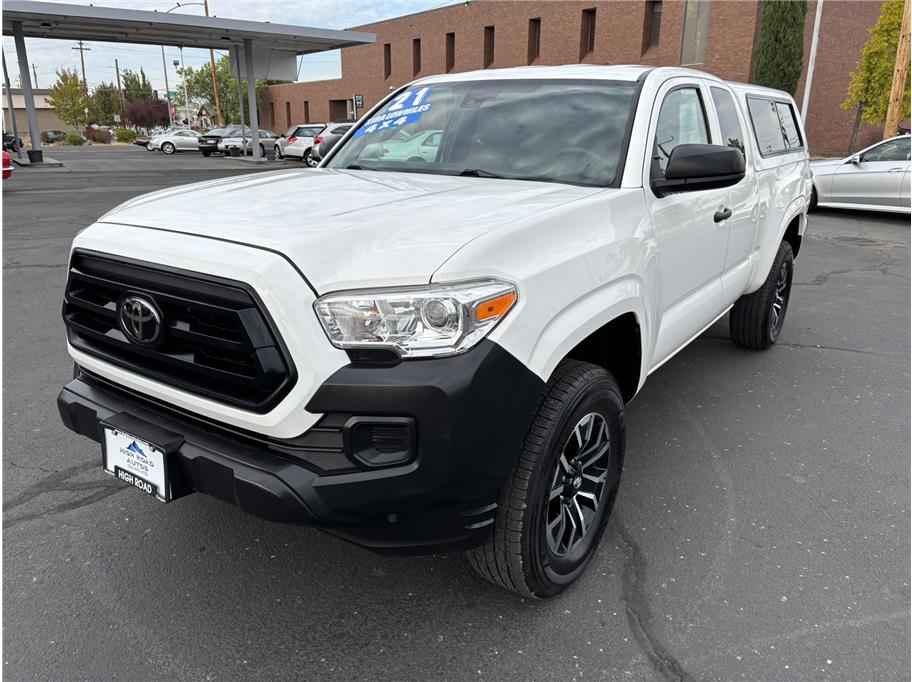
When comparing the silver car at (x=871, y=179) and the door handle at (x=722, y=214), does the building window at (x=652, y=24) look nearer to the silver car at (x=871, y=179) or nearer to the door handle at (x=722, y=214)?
the silver car at (x=871, y=179)

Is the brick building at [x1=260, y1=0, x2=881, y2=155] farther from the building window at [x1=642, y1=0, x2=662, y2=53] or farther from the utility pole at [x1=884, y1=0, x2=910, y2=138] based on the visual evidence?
the utility pole at [x1=884, y1=0, x2=910, y2=138]

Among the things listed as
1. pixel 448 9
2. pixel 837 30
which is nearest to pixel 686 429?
pixel 837 30

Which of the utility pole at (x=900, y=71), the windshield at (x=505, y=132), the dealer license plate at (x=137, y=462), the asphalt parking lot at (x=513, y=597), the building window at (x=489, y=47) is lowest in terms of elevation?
the asphalt parking lot at (x=513, y=597)

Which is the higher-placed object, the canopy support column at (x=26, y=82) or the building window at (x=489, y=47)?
the building window at (x=489, y=47)

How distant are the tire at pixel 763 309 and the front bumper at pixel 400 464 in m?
3.51

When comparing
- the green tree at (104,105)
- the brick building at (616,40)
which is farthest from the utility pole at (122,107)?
the brick building at (616,40)

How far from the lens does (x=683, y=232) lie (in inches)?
124

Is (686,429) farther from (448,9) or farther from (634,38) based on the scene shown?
(448,9)

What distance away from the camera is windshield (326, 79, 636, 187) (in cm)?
309

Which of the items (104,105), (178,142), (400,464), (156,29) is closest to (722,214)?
(400,464)

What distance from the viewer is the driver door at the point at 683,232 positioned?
300cm

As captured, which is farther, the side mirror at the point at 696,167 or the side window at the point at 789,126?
the side window at the point at 789,126

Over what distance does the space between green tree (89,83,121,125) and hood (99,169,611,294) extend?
88706 millimetres

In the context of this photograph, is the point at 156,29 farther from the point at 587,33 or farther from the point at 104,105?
the point at 104,105
